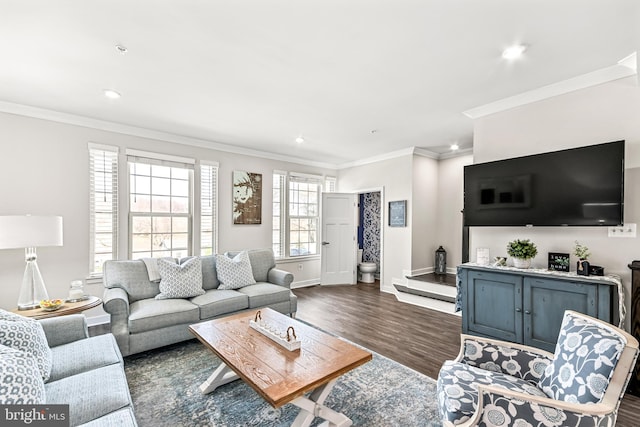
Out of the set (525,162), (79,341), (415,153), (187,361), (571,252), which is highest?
(415,153)

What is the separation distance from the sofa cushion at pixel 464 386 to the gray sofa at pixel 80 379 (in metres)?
1.54

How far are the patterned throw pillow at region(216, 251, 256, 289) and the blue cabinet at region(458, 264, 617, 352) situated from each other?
104 inches

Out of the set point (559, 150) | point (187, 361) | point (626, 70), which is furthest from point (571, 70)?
point (187, 361)

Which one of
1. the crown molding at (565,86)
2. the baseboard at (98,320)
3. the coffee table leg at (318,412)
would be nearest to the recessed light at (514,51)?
the crown molding at (565,86)

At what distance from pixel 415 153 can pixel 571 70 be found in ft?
9.00

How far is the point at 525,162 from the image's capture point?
9.46 ft

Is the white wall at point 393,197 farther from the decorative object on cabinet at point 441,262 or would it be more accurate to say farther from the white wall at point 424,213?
the decorative object on cabinet at point 441,262

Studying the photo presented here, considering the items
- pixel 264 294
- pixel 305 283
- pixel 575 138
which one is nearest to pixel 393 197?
pixel 305 283

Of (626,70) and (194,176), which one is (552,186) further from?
(194,176)

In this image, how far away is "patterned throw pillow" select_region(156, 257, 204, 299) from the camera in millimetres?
3279

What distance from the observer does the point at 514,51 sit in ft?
7.17

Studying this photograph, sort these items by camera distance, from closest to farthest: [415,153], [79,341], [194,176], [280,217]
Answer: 1. [79,341]
2. [194,176]
3. [415,153]
4. [280,217]

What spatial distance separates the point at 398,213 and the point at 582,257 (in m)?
2.94

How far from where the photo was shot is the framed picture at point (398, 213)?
523cm
